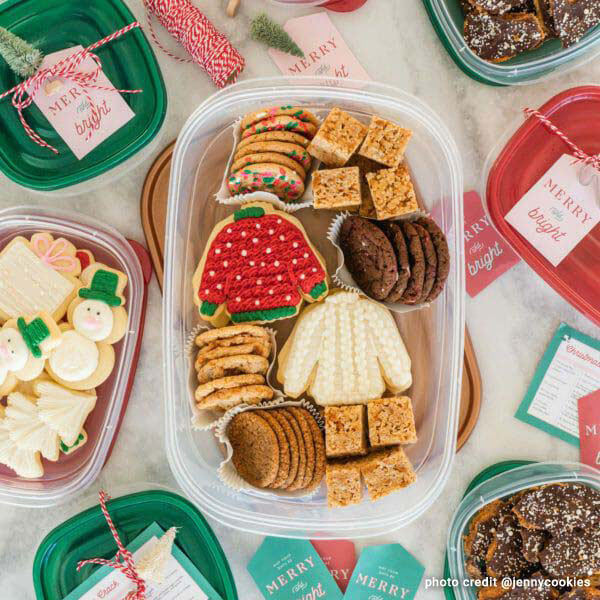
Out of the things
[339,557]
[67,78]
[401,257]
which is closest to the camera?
[401,257]

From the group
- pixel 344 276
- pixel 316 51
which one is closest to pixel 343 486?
pixel 344 276

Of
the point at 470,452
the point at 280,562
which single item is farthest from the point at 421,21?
the point at 280,562

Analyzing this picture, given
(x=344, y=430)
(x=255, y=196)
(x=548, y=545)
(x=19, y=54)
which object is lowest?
(x=548, y=545)

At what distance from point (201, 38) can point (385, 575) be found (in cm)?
129

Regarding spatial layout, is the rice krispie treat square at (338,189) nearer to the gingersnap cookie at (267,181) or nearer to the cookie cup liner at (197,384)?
the gingersnap cookie at (267,181)

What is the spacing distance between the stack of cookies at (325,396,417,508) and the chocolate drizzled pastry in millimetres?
792

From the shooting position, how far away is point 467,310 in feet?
4.66

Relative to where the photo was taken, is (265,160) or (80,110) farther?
(80,110)

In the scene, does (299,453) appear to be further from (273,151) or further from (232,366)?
(273,151)

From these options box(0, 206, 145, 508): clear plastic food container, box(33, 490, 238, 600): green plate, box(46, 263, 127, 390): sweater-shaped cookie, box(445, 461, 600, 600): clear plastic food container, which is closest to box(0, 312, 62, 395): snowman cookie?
box(46, 263, 127, 390): sweater-shaped cookie

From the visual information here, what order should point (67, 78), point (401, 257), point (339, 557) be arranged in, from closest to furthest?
1. point (401, 257)
2. point (67, 78)
3. point (339, 557)

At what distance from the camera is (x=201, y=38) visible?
4.21 ft

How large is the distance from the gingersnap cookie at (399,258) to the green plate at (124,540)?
2.24 ft

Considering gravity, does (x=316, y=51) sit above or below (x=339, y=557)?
above
